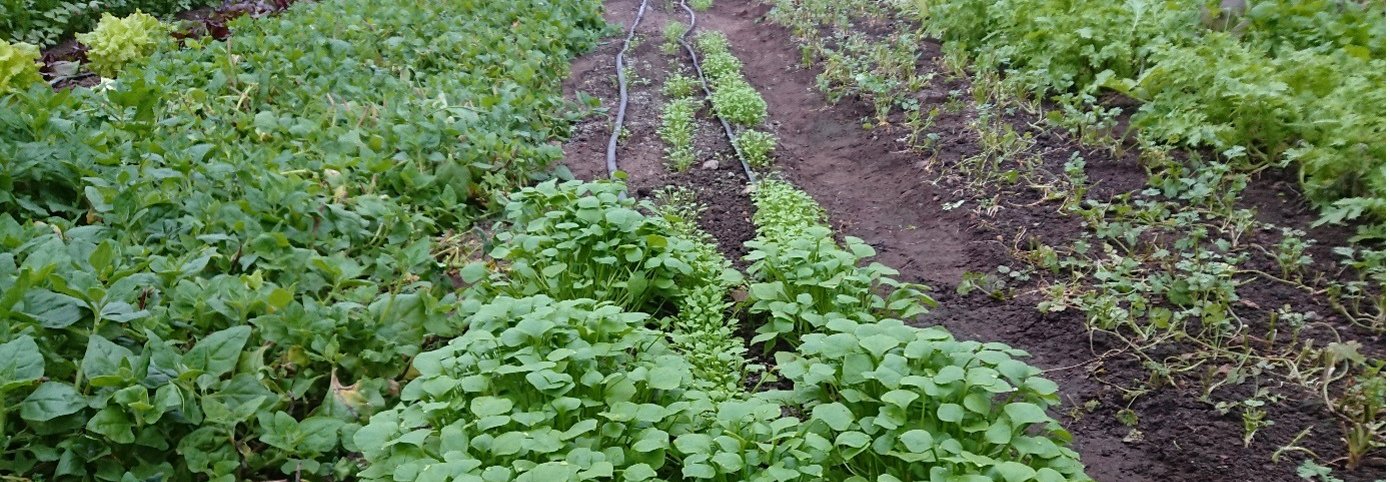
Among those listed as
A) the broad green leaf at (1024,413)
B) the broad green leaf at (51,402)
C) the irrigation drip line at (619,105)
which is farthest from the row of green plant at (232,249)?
the broad green leaf at (1024,413)

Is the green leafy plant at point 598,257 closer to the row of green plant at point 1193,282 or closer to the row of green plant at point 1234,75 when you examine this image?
the row of green plant at point 1193,282

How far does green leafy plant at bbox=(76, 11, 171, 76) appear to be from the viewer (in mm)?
5941

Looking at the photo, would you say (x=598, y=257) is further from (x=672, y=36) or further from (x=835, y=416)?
(x=672, y=36)

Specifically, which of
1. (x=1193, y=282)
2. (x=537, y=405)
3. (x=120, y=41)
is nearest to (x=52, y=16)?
(x=120, y=41)

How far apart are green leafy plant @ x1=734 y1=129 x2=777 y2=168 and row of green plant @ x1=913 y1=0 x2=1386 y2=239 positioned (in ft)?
5.62

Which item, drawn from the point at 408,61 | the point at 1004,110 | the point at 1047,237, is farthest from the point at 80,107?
the point at 1004,110

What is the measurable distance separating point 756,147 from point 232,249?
125 inches

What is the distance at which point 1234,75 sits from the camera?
457 centimetres

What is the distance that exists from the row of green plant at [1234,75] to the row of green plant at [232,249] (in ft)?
11.2

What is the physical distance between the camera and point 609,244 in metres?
3.59

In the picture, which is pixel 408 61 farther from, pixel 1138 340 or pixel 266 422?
pixel 1138 340

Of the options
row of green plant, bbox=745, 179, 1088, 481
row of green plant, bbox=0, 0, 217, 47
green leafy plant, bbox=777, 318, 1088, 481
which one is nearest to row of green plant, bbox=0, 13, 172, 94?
row of green plant, bbox=0, 0, 217, 47

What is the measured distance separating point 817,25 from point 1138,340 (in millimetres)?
6353

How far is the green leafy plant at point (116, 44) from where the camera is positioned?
234 inches
